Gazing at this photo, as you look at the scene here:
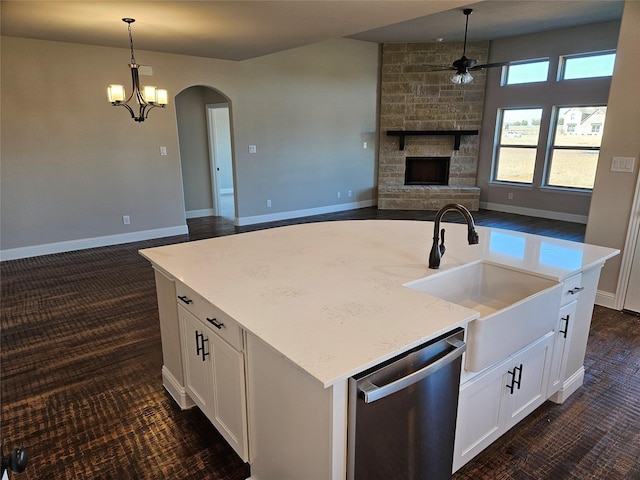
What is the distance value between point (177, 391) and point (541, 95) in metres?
7.26

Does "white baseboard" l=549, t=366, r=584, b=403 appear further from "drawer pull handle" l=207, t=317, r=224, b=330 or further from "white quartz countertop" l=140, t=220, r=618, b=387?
"drawer pull handle" l=207, t=317, r=224, b=330

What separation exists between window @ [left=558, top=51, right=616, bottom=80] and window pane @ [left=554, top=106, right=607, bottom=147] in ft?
1.63

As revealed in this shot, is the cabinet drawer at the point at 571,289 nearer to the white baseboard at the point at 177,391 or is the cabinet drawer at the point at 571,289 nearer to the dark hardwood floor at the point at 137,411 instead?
the dark hardwood floor at the point at 137,411

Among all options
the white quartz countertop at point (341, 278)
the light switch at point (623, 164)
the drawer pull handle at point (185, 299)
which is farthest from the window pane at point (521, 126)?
the drawer pull handle at point (185, 299)

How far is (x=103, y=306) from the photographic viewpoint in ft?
11.5

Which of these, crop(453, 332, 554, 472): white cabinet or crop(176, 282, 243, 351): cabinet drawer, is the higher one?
crop(176, 282, 243, 351): cabinet drawer

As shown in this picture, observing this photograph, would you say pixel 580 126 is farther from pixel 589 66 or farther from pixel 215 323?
pixel 215 323

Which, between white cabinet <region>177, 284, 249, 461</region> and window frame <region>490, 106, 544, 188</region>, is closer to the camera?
white cabinet <region>177, 284, 249, 461</region>

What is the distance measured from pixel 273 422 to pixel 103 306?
8.91 feet

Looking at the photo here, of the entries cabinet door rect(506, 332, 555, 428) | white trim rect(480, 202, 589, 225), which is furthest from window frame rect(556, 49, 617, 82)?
cabinet door rect(506, 332, 555, 428)

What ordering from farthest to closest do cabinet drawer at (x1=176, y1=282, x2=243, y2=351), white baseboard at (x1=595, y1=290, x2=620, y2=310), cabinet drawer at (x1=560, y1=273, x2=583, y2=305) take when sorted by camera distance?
white baseboard at (x1=595, y1=290, x2=620, y2=310)
cabinet drawer at (x1=560, y1=273, x2=583, y2=305)
cabinet drawer at (x1=176, y1=282, x2=243, y2=351)

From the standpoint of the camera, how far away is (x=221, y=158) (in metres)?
10.0

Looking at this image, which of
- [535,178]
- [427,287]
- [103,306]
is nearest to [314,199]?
[535,178]

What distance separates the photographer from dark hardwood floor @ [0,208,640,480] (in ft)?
5.91
